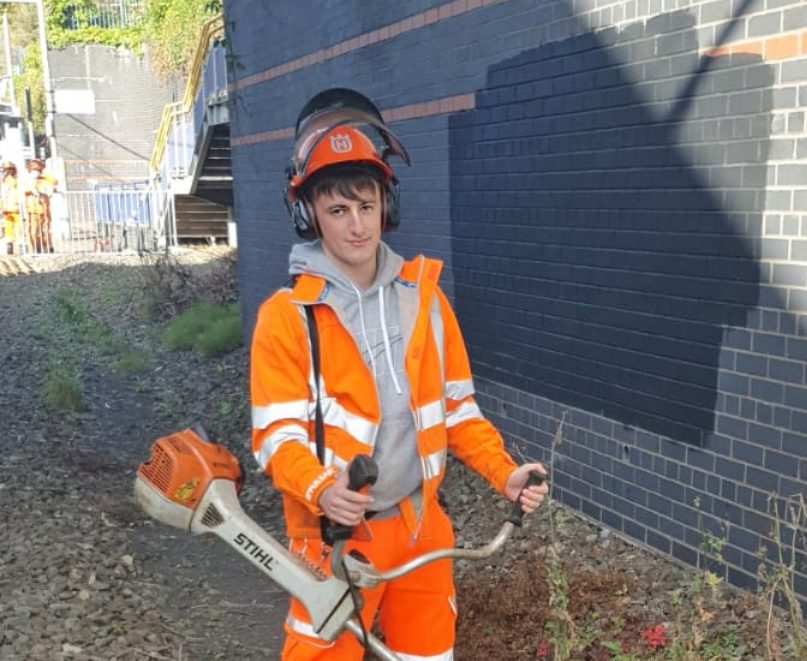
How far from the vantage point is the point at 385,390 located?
2.87 metres

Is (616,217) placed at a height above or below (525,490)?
above

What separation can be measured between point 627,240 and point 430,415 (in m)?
2.70

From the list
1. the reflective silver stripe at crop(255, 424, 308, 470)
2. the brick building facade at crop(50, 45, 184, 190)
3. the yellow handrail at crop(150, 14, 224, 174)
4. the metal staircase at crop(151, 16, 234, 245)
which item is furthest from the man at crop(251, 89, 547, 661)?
the brick building facade at crop(50, 45, 184, 190)

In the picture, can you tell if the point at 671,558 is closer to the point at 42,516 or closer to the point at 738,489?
the point at 738,489

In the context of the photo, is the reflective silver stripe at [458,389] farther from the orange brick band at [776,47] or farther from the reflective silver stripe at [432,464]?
the orange brick band at [776,47]

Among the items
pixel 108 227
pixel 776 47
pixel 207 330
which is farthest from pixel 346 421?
pixel 108 227

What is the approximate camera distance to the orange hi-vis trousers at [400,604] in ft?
9.37

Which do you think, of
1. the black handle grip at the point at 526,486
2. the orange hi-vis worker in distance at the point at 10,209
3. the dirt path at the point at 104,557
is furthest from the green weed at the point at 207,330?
the orange hi-vis worker in distance at the point at 10,209

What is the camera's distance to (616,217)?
5.34m

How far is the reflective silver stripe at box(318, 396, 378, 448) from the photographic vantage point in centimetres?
279

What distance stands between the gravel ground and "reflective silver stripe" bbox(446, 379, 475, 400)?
34.0 inches

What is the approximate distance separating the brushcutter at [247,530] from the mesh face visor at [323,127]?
0.90 m

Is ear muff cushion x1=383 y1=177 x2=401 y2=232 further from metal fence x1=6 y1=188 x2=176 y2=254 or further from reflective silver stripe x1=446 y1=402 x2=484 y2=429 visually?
metal fence x1=6 y1=188 x2=176 y2=254

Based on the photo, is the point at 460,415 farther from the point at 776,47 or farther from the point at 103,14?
the point at 103,14
